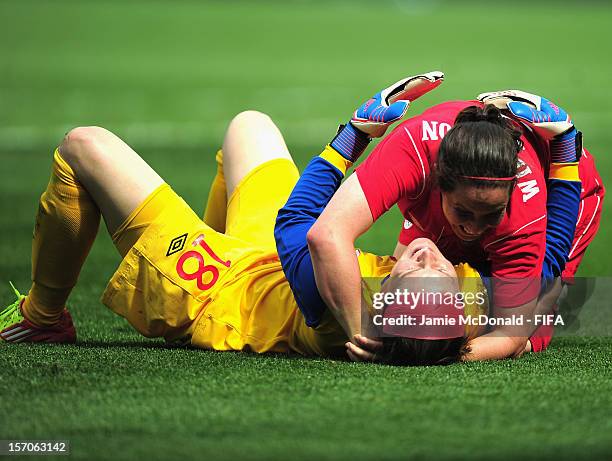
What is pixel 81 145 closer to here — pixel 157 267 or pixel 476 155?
pixel 157 267

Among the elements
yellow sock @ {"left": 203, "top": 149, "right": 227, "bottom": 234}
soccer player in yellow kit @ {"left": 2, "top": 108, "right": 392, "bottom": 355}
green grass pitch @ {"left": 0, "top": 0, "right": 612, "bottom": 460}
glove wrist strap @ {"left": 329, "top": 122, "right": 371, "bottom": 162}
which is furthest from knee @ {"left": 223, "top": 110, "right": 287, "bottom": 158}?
green grass pitch @ {"left": 0, "top": 0, "right": 612, "bottom": 460}

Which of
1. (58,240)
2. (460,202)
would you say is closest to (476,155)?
(460,202)

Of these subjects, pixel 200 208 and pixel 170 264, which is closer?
pixel 170 264

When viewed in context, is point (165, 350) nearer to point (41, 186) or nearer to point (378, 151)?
Answer: point (378, 151)

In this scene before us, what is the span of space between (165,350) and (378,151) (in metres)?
1.19

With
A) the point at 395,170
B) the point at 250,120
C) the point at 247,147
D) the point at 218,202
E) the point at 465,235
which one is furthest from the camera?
the point at 218,202

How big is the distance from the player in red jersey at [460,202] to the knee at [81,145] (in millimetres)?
1072

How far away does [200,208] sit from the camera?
9641 millimetres

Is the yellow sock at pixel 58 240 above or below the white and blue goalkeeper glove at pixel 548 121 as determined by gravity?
below

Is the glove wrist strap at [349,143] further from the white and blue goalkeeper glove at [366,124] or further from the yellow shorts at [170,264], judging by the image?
the yellow shorts at [170,264]

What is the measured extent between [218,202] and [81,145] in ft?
3.41

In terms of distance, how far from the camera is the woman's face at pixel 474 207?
14.5 ft

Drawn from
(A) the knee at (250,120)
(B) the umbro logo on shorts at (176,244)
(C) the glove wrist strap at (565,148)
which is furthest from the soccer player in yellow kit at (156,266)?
(C) the glove wrist strap at (565,148)

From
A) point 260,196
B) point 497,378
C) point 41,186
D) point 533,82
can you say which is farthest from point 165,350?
point 533,82
